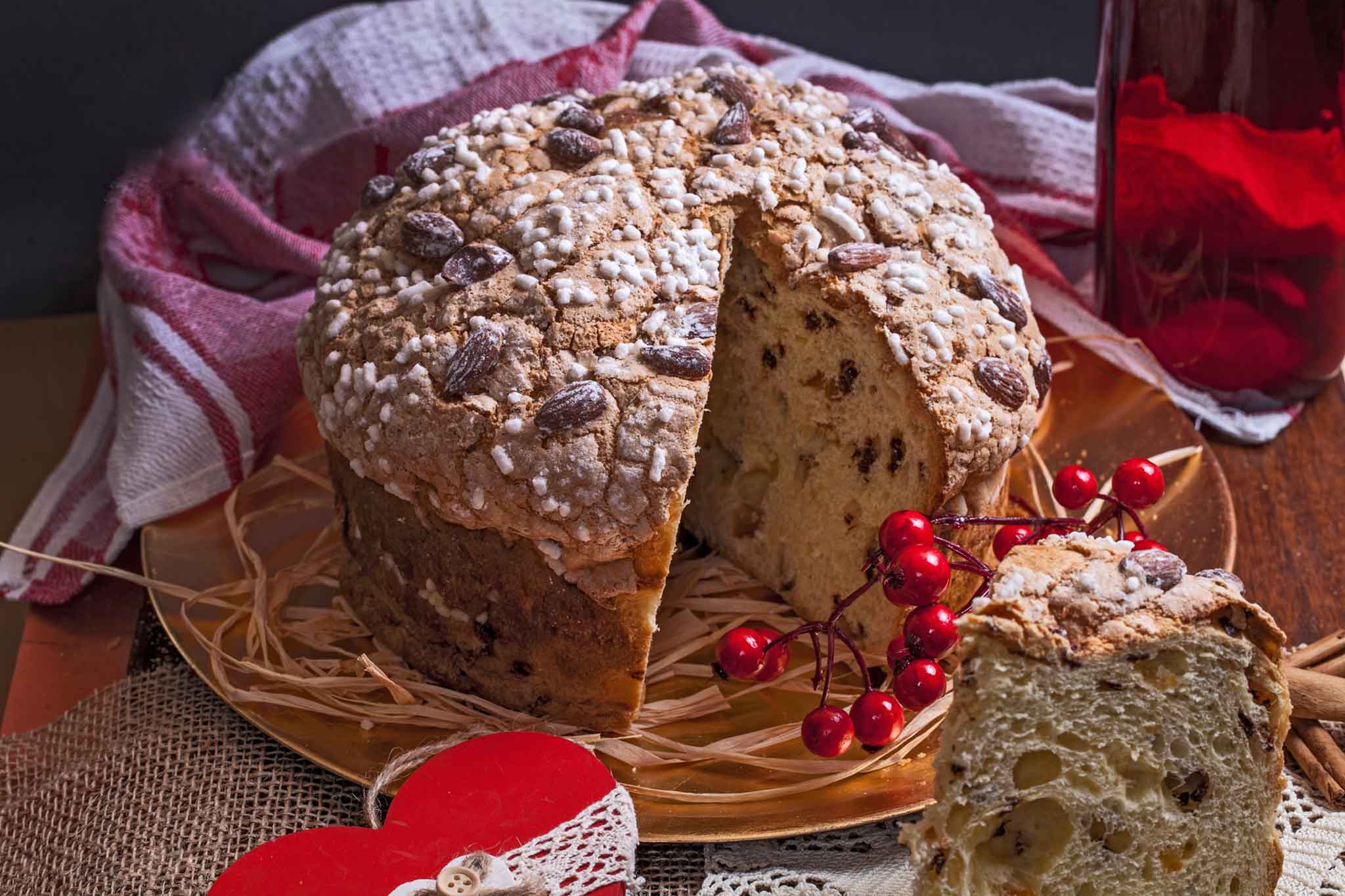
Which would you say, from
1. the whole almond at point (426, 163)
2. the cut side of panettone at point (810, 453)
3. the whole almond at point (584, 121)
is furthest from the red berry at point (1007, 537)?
the whole almond at point (426, 163)

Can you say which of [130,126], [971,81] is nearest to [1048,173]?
[971,81]

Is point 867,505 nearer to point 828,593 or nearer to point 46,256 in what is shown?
point 828,593

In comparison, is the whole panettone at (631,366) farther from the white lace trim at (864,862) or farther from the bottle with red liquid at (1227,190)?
the bottle with red liquid at (1227,190)

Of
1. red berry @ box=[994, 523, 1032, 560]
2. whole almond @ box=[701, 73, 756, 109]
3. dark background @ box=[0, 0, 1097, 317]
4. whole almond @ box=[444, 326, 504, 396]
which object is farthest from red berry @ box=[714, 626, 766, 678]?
dark background @ box=[0, 0, 1097, 317]

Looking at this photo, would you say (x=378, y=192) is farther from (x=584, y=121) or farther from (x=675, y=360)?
(x=675, y=360)

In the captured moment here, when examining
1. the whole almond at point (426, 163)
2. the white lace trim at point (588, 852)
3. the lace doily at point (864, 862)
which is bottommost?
the lace doily at point (864, 862)

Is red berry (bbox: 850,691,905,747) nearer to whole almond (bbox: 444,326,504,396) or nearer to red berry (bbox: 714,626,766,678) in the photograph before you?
red berry (bbox: 714,626,766,678)
